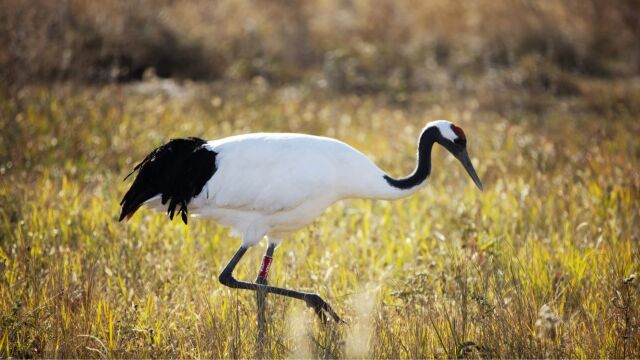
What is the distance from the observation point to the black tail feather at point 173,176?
4594 mm

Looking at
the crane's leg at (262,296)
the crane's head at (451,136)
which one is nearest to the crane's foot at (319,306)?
the crane's leg at (262,296)

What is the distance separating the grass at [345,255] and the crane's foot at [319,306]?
0.08 meters

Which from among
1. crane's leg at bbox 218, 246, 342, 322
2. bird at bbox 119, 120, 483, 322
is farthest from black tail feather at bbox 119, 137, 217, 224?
crane's leg at bbox 218, 246, 342, 322

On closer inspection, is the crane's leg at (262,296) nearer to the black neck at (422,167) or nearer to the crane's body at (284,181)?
the crane's body at (284,181)

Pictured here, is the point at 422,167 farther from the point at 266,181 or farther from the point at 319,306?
the point at 319,306

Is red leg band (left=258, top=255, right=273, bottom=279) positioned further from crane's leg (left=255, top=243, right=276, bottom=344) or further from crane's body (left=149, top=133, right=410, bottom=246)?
crane's body (left=149, top=133, right=410, bottom=246)

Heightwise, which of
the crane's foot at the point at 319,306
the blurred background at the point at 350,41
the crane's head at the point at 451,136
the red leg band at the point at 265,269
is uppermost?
the blurred background at the point at 350,41

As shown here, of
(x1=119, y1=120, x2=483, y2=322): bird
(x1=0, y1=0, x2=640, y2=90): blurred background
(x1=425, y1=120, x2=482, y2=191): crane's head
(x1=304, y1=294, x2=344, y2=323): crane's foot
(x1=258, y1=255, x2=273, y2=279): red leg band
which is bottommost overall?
(x1=304, y1=294, x2=344, y2=323): crane's foot

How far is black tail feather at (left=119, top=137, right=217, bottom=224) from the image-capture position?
15.1 ft

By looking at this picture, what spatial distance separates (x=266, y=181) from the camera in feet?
14.7

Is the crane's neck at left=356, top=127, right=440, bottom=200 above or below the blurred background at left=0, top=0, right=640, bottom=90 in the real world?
below

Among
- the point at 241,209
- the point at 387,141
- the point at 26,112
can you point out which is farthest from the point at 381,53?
the point at 241,209

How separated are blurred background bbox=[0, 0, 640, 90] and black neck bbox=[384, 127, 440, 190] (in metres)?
5.79

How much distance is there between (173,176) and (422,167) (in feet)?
4.65
